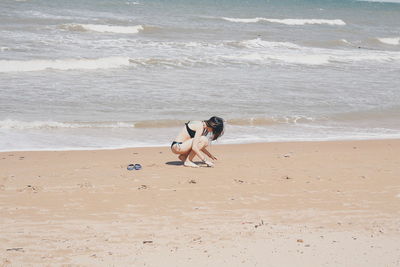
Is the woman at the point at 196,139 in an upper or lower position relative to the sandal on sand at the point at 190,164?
upper

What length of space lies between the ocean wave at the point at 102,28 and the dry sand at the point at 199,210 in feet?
69.3

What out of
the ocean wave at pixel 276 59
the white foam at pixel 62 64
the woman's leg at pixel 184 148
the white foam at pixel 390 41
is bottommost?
the white foam at pixel 390 41

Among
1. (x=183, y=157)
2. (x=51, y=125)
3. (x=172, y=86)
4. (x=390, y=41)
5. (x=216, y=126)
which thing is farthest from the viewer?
(x=390, y=41)

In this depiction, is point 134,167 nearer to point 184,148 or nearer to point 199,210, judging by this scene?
point 184,148

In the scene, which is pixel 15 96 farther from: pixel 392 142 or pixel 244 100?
pixel 392 142

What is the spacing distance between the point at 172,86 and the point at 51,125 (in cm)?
524

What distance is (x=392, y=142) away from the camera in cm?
1129

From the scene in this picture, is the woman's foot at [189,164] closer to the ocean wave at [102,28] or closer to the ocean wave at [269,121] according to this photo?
the ocean wave at [269,121]

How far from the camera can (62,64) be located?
18969mm

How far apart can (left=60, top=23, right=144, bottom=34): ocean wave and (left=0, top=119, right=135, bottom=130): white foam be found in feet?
61.2

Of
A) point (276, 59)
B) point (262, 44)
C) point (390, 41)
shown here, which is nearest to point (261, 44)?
point (262, 44)

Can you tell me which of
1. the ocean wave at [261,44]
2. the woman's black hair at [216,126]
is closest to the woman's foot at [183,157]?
the woman's black hair at [216,126]

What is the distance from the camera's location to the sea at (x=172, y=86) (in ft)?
38.4

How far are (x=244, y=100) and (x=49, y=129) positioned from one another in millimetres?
4952
